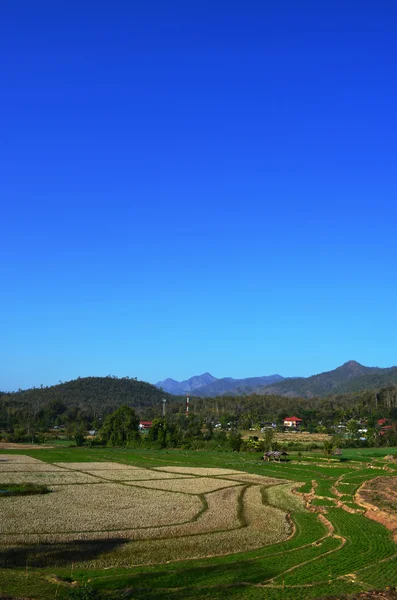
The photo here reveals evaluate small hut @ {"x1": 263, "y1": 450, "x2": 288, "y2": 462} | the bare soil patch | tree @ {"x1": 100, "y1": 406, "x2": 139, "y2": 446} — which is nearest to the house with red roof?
tree @ {"x1": 100, "y1": 406, "x2": 139, "y2": 446}

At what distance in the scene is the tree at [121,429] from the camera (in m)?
111

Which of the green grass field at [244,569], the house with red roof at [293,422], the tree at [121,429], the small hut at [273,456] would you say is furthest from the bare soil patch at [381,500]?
the house with red roof at [293,422]

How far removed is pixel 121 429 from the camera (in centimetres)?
11194

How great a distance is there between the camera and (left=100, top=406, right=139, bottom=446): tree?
11112 cm

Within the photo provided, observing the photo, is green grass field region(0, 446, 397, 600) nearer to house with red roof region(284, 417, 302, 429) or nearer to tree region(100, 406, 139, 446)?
tree region(100, 406, 139, 446)

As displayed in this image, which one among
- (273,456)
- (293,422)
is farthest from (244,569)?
(293,422)

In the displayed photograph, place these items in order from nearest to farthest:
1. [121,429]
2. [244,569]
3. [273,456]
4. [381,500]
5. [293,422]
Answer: [244,569], [381,500], [273,456], [121,429], [293,422]

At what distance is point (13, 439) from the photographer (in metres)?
120

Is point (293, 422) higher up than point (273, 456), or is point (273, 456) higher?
point (293, 422)

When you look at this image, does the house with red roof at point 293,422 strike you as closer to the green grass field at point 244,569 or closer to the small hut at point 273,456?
the small hut at point 273,456

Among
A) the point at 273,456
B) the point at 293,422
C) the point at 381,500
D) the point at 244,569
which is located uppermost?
the point at 293,422

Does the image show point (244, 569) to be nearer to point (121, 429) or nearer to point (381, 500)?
point (381, 500)

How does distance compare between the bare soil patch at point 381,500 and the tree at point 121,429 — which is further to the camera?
the tree at point 121,429

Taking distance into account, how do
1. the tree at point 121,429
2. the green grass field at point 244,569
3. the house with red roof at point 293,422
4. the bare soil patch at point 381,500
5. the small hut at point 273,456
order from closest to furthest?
1. the green grass field at point 244,569
2. the bare soil patch at point 381,500
3. the small hut at point 273,456
4. the tree at point 121,429
5. the house with red roof at point 293,422
